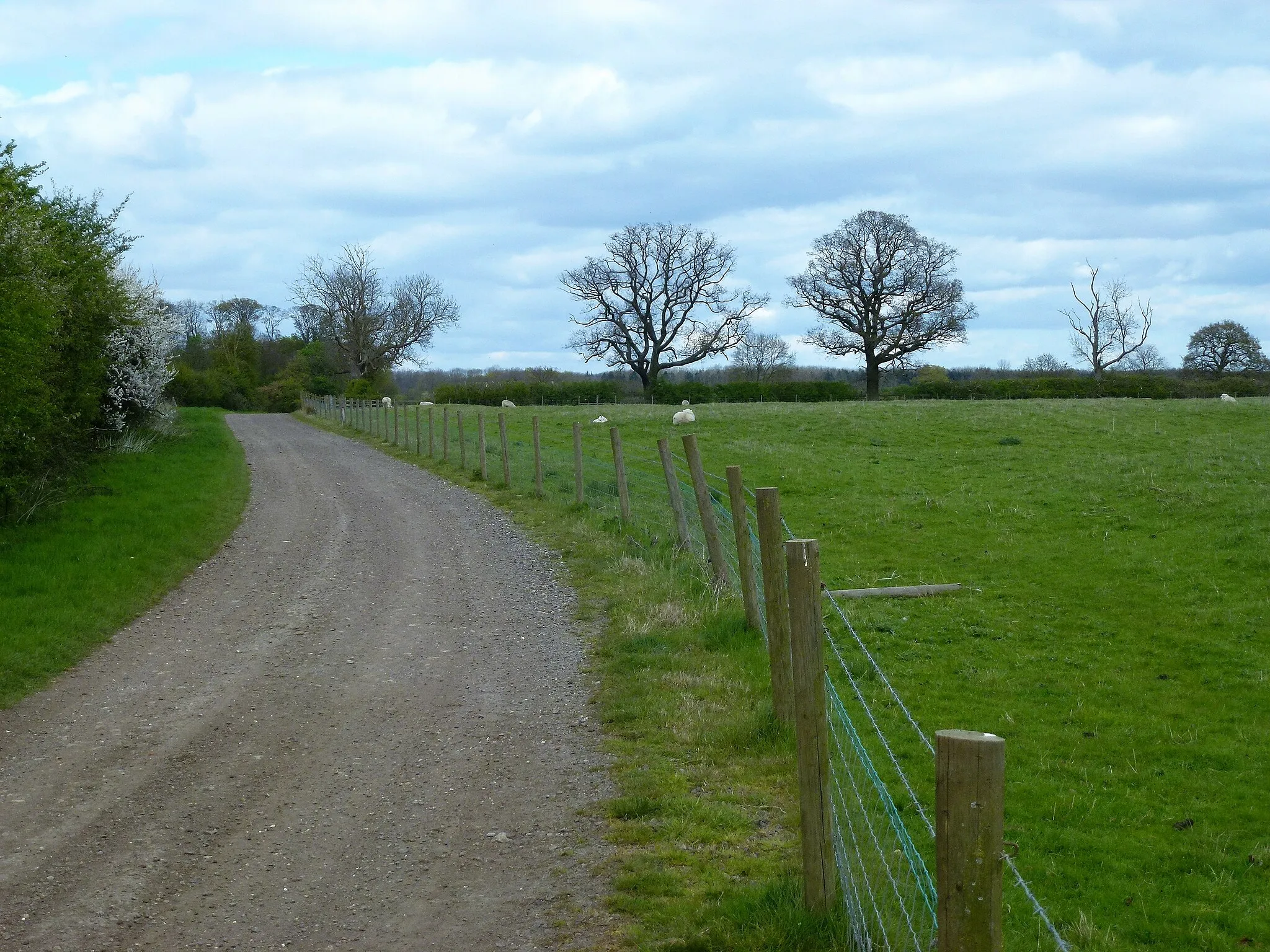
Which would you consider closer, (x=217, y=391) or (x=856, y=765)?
(x=856, y=765)

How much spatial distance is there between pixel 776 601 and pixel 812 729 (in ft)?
6.85

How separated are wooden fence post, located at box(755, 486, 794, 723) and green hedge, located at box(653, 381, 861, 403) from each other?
55113mm

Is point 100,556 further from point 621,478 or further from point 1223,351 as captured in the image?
point 1223,351

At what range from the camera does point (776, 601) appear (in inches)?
269

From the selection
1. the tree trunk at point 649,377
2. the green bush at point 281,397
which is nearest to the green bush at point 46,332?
the tree trunk at point 649,377

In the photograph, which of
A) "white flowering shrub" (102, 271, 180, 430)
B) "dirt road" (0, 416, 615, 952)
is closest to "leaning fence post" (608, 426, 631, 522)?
"dirt road" (0, 416, 615, 952)

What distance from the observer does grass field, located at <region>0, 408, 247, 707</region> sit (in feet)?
33.7

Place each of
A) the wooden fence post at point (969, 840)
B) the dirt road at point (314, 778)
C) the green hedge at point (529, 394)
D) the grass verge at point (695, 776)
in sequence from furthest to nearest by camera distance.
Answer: the green hedge at point (529, 394) → the dirt road at point (314, 778) → the grass verge at point (695, 776) → the wooden fence post at point (969, 840)

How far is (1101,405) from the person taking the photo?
39562 millimetres

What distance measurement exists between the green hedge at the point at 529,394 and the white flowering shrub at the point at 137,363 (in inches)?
1357

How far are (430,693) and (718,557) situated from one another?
370 cm

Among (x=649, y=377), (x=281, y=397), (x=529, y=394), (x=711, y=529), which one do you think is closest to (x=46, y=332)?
(x=711, y=529)

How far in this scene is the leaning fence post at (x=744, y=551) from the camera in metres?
9.45

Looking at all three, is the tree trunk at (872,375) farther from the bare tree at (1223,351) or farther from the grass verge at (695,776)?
the grass verge at (695,776)
